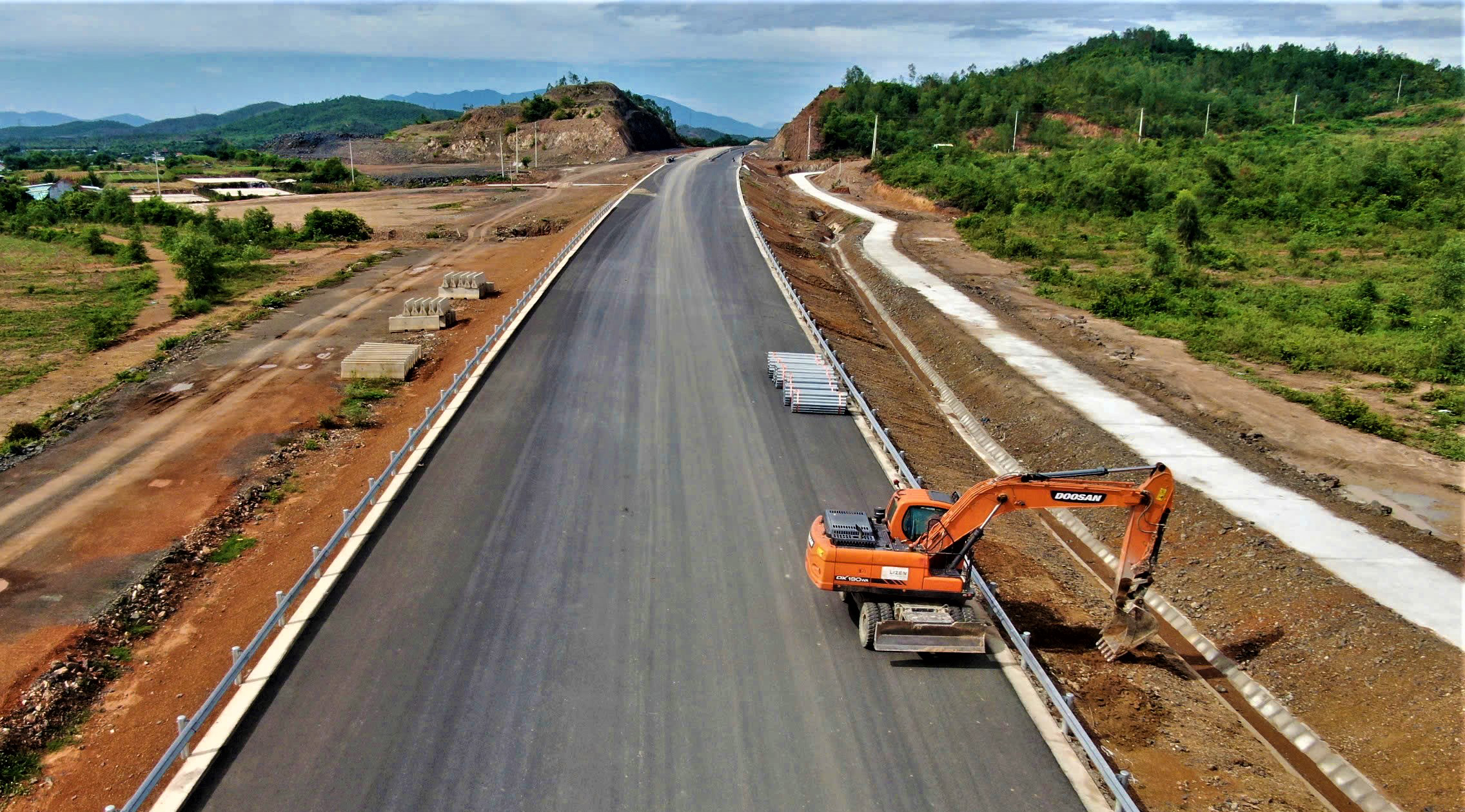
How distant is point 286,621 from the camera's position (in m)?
12.6

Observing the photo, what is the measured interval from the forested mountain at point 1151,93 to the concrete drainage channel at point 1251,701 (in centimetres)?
9526

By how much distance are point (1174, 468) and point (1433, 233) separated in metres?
36.0

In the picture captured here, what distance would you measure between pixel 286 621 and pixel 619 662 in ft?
15.9

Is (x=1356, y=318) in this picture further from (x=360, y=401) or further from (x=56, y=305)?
(x=56, y=305)

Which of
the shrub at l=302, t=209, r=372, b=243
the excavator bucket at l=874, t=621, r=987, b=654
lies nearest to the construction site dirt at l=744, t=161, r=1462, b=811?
the excavator bucket at l=874, t=621, r=987, b=654

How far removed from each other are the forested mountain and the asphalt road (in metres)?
98.1

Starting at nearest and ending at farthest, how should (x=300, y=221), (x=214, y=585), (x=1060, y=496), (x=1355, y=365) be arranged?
(x=1060, y=496)
(x=214, y=585)
(x=1355, y=365)
(x=300, y=221)

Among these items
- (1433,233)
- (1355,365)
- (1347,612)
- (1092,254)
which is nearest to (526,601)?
(1347,612)

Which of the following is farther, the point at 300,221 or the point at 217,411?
the point at 300,221

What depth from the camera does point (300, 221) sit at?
204ft

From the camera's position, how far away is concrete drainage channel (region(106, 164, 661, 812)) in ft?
31.4

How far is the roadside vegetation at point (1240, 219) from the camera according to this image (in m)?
30.8

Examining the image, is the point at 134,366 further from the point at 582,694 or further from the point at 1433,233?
the point at 1433,233

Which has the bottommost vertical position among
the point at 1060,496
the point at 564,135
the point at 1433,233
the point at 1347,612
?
the point at 1347,612
